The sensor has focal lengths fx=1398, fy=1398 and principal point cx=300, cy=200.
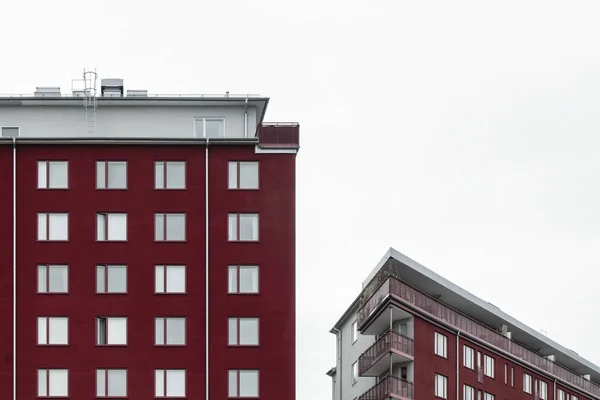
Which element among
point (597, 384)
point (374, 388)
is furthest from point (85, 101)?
point (597, 384)

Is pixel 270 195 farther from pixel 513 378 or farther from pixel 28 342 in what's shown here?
pixel 513 378

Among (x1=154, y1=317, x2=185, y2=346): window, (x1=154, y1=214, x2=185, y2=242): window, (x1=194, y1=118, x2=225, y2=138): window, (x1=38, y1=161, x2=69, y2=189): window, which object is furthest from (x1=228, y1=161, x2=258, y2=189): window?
(x1=38, y1=161, x2=69, y2=189): window

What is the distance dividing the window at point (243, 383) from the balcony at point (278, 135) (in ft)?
44.0

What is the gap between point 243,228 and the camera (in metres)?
82.1

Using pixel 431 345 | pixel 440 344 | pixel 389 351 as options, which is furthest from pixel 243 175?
pixel 440 344

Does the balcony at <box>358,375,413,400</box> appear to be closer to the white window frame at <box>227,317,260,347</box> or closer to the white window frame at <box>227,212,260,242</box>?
the white window frame at <box>227,317,260,347</box>

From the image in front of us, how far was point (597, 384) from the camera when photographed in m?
128

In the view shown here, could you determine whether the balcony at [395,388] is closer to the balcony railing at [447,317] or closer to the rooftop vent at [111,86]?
the balcony railing at [447,317]

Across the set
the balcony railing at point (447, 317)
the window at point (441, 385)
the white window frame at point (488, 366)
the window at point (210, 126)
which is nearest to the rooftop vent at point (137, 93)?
the window at point (210, 126)

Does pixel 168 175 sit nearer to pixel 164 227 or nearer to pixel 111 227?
pixel 164 227

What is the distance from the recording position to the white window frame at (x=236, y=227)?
81.9 meters

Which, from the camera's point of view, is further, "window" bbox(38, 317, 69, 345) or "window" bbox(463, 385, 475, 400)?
"window" bbox(463, 385, 475, 400)

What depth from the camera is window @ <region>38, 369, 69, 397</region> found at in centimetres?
7888

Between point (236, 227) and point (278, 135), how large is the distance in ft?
19.9
